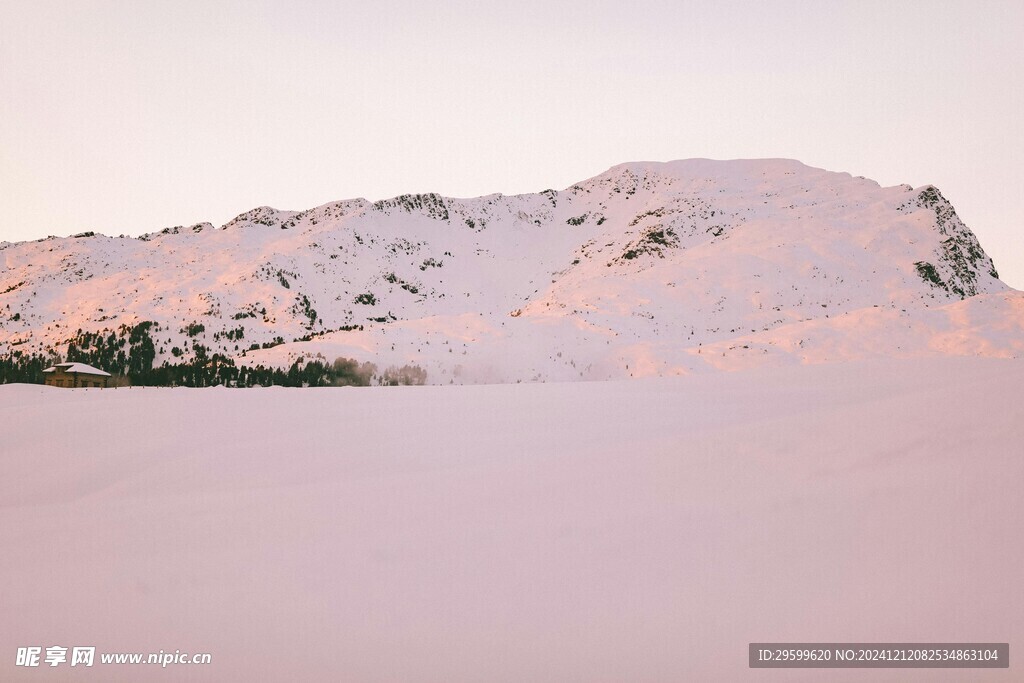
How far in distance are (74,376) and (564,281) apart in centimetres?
→ 3558

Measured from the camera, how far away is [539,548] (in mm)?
3314

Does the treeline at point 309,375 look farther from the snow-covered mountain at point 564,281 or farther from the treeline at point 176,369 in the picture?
the snow-covered mountain at point 564,281

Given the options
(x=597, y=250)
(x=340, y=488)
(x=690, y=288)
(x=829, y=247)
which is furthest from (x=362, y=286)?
(x=340, y=488)

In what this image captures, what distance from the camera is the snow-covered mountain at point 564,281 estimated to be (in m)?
22.1

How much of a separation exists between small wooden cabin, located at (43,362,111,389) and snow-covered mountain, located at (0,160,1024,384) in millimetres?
6898

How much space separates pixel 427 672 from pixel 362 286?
5988 centimetres

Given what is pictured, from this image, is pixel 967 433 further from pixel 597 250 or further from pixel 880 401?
pixel 597 250

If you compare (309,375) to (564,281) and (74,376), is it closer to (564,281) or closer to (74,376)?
(74,376)

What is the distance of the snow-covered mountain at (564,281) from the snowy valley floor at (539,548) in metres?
14.9

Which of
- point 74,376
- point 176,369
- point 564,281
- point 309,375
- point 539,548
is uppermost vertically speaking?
point 564,281

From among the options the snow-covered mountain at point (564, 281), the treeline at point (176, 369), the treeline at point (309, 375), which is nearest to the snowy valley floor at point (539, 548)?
the treeline at point (309, 375)

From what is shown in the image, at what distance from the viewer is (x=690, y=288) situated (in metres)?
39.4

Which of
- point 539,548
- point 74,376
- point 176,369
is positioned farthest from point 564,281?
point 539,548

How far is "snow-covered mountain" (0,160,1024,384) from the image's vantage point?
2208 cm
